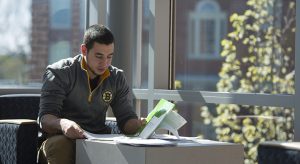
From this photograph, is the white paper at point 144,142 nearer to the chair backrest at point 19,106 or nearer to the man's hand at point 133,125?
the man's hand at point 133,125

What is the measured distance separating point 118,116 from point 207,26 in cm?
118

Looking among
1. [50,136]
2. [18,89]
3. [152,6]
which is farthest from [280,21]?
[18,89]

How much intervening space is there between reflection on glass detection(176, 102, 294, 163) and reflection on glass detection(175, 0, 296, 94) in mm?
127

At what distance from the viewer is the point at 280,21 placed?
13.8 feet

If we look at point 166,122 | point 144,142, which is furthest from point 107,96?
point 144,142

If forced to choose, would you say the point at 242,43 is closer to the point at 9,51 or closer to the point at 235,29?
the point at 235,29

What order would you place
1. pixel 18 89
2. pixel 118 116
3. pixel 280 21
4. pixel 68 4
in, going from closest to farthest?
1. pixel 118 116
2. pixel 280 21
3. pixel 18 89
4. pixel 68 4

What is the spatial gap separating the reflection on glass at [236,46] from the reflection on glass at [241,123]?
127mm

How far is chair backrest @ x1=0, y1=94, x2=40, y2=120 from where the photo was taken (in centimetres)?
414

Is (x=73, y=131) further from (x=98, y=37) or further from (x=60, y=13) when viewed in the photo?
(x=60, y=13)

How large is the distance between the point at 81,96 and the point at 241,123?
128 cm

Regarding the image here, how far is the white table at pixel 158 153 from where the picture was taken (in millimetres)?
2998

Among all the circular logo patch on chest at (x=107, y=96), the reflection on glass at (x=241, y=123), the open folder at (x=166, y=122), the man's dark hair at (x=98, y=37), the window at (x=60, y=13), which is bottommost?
the reflection on glass at (x=241, y=123)

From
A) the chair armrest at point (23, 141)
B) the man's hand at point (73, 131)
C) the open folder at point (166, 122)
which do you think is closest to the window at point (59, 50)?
the chair armrest at point (23, 141)
